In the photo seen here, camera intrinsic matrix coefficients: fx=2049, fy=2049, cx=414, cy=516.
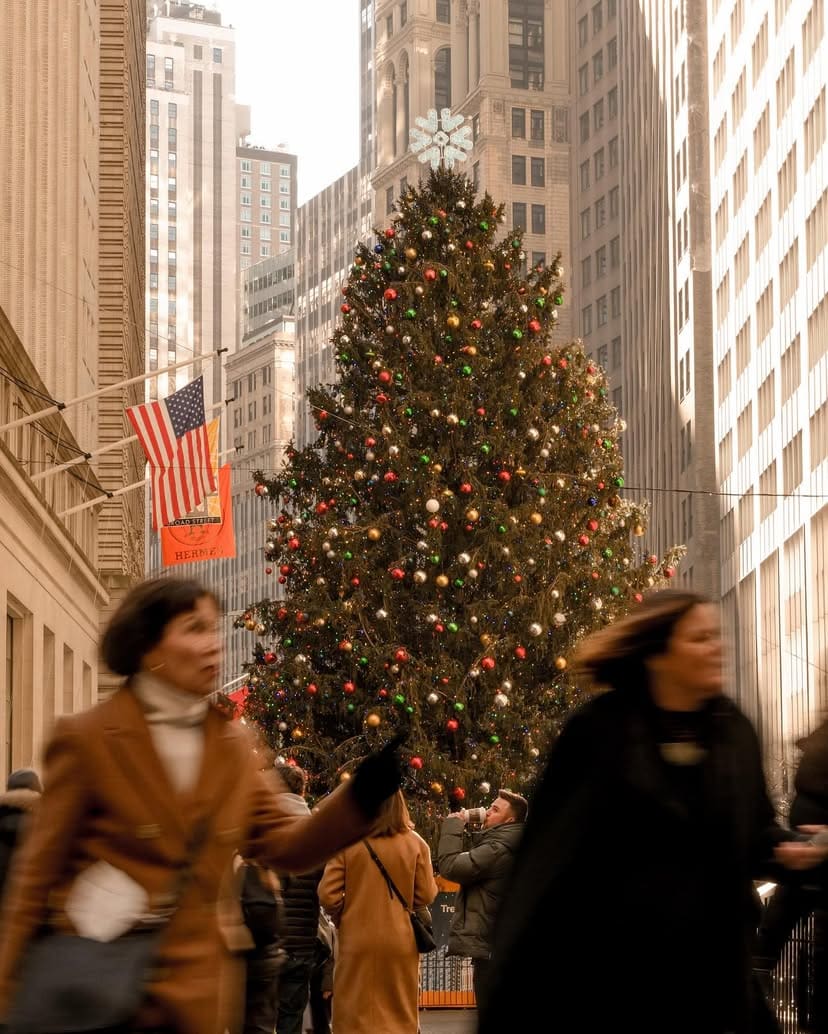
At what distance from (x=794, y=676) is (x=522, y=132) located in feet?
215

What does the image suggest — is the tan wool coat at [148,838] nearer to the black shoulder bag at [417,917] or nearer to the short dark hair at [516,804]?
the black shoulder bag at [417,917]

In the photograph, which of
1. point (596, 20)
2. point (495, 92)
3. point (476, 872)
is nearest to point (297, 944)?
point (476, 872)

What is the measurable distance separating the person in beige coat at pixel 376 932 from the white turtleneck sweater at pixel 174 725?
Result: 6.36m

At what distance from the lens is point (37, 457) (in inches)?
1276

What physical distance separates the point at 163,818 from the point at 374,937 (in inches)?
267

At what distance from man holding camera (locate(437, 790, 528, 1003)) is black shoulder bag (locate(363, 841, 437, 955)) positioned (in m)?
0.53

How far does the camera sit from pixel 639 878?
482 centimetres

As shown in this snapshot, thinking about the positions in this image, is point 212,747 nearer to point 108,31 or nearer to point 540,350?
point 540,350

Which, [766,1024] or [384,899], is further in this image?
[384,899]

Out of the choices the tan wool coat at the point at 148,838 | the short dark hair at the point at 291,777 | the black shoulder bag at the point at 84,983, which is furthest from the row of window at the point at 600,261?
the black shoulder bag at the point at 84,983

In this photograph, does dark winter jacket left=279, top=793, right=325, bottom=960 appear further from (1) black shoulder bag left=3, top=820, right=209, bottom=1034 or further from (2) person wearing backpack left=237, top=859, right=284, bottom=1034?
(1) black shoulder bag left=3, top=820, right=209, bottom=1034

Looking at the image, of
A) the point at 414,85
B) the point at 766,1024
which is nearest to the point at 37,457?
the point at 766,1024

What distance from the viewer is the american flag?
1123 inches

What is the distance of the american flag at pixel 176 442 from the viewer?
2852cm
